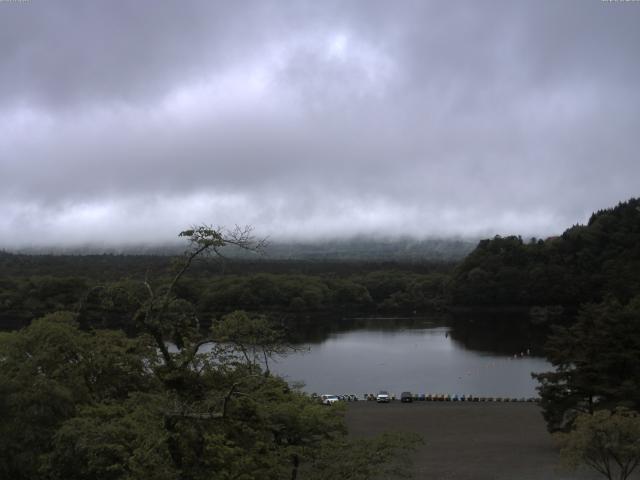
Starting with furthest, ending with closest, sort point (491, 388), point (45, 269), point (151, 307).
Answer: point (45, 269), point (491, 388), point (151, 307)

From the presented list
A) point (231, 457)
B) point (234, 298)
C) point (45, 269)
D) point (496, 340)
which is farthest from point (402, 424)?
point (45, 269)

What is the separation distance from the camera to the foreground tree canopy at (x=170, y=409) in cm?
826

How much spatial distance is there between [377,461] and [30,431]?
24.4 feet

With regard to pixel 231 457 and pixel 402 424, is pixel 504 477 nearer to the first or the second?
pixel 402 424

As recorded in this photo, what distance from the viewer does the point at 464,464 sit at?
911 inches

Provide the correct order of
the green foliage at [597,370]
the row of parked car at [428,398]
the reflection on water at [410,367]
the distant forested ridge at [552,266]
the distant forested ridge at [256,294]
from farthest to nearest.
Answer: the distant forested ridge at [552,266] → the distant forested ridge at [256,294] → the reflection on water at [410,367] → the row of parked car at [428,398] → the green foliage at [597,370]

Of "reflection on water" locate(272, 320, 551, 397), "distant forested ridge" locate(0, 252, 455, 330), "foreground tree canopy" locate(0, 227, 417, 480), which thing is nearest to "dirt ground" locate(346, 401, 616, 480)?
"foreground tree canopy" locate(0, 227, 417, 480)

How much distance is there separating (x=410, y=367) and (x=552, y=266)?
46.3 m

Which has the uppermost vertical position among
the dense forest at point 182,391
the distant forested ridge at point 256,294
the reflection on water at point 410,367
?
the dense forest at point 182,391

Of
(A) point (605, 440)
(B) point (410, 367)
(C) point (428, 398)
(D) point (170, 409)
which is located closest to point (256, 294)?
(B) point (410, 367)

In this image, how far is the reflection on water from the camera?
4503cm

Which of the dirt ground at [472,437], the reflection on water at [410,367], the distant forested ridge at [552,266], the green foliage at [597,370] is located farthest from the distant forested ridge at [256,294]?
the green foliage at [597,370]

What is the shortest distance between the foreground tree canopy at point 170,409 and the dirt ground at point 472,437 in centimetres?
799

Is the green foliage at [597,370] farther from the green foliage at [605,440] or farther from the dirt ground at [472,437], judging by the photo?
the green foliage at [605,440]
